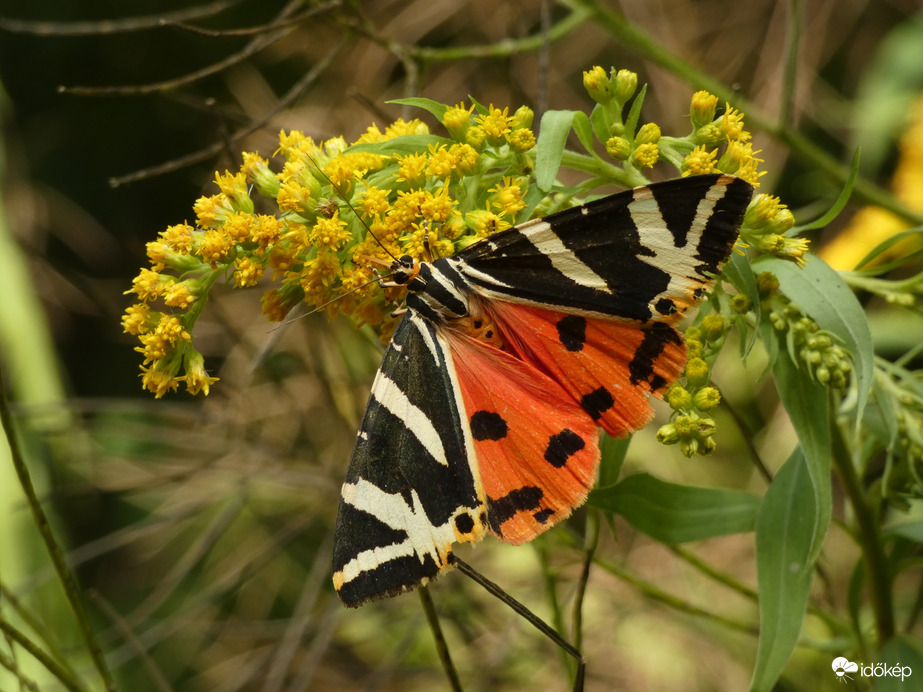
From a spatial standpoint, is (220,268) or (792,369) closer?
(792,369)

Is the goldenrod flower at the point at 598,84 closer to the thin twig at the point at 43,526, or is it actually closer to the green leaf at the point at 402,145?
the green leaf at the point at 402,145

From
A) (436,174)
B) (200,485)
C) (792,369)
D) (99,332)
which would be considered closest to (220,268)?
(436,174)

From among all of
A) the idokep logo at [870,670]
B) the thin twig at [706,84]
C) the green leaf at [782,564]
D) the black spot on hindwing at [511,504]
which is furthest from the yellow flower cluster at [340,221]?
the idokep logo at [870,670]

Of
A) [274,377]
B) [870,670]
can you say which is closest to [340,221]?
[870,670]

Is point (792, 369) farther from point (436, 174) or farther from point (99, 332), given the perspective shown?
point (99, 332)

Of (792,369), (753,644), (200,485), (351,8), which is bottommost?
(753,644)

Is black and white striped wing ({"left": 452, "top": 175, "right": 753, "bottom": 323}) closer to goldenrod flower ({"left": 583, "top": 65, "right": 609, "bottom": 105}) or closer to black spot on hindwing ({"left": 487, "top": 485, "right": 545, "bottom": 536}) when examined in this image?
goldenrod flower ({"left": 583, "top": 65, "right": 609, "bottom": 105})
